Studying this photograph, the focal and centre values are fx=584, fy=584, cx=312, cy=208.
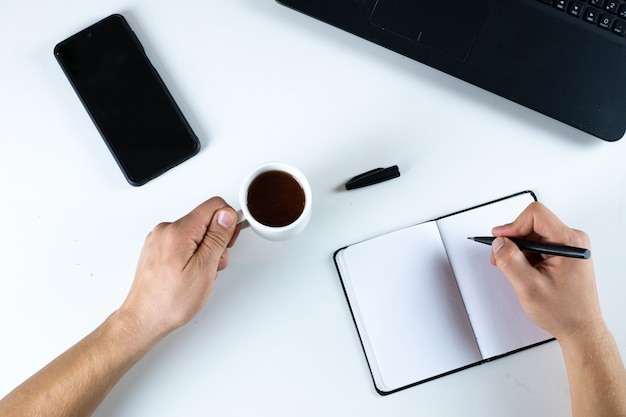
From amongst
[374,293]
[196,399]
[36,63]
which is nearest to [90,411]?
[196,399]

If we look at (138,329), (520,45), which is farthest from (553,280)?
(138,329)

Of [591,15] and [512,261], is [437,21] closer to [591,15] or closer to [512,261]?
[591,15]

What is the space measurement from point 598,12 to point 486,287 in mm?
419

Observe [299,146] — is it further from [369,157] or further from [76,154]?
[76,154]

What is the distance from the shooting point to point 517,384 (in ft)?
2.64

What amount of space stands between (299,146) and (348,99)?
102mm

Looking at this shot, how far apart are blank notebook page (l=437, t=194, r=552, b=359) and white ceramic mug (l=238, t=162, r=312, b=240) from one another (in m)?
0.21

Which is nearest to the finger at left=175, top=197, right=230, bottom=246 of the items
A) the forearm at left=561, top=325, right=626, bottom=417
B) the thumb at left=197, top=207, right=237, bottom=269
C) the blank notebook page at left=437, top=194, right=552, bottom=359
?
the thumb at left=197, top=207, right=237, bottom=269

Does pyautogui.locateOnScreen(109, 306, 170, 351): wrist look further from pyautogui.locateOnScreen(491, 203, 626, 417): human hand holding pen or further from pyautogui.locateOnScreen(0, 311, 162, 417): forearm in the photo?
pyautogui.locateOnScreen(491, 203, 626, 417): human hand holding pen

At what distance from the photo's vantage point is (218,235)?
2.42 feet

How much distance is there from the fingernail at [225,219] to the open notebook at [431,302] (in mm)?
171

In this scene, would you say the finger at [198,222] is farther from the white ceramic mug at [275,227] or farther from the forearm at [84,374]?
the forearm at [84,374]

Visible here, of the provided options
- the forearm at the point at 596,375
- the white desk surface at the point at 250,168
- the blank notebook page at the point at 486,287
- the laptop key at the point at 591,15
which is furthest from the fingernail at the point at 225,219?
the laptop key at the point at 591,15

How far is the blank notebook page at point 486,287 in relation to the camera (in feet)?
2.62
